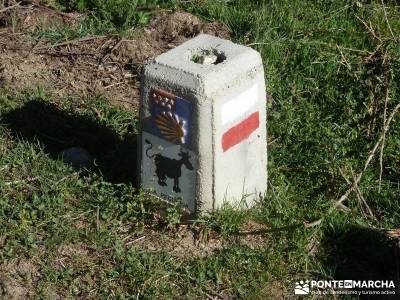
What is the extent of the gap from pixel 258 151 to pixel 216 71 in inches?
24.1

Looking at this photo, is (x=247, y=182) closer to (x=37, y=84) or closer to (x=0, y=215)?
(x=0, y=215)

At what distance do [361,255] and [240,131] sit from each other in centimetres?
89

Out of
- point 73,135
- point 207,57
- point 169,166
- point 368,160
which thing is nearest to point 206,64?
point 207,57

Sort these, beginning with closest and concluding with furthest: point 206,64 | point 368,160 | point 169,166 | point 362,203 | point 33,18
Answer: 1. point 206,64
2. point 169,166
3. point 362,203
4. point 368,160
5. point 33,18

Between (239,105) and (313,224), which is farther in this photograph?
(313,224)

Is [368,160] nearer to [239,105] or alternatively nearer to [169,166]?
[239,105]

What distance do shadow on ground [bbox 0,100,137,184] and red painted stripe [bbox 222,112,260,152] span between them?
821 millimetres

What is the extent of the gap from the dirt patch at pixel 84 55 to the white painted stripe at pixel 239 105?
5.00 feet

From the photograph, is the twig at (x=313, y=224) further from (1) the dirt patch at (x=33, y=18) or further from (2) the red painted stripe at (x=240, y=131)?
(1) the dirt patch at (x=33, y=18)

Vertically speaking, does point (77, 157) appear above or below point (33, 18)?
below

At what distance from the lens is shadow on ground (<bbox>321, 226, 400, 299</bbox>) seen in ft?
15.2

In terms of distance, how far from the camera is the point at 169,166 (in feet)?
15.3

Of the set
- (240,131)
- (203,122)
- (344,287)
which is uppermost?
(203,122)

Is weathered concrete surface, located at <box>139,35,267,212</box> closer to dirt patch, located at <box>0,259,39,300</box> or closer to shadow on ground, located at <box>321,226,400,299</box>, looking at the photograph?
shadow on ground, located at <box>321,226,400,299</box>
